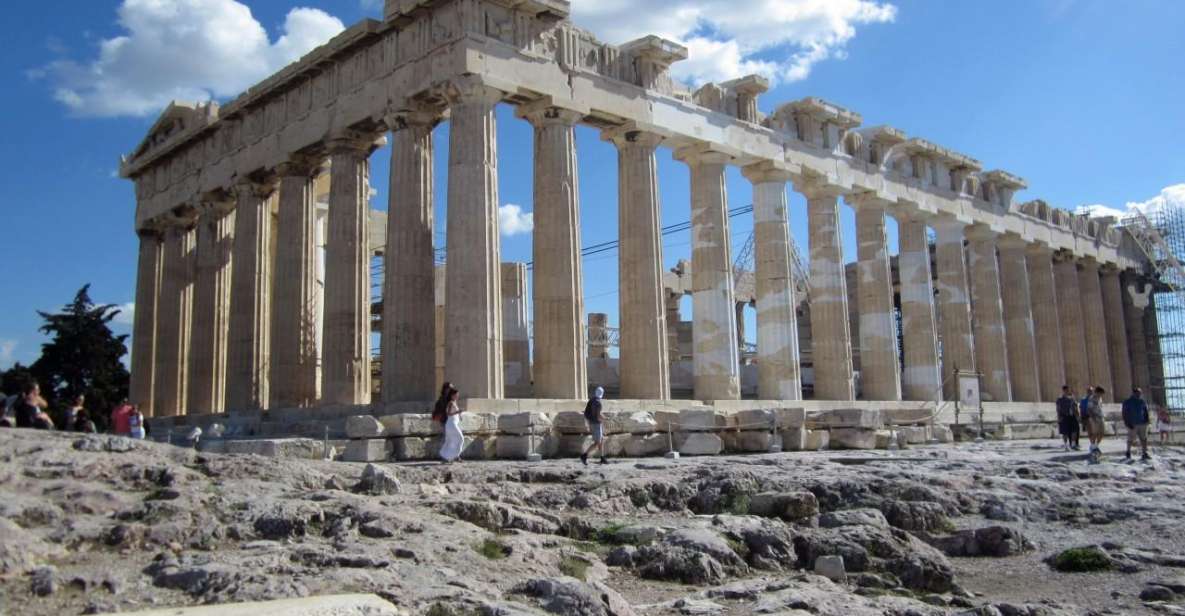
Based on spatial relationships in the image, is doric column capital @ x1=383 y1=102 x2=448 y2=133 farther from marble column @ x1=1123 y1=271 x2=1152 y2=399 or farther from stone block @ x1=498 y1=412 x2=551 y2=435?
marble column @ x1=1123 y1=271 x2=1152 y2=399

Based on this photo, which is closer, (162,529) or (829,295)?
(162,529)

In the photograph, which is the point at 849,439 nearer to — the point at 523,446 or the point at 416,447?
the point at 523,446

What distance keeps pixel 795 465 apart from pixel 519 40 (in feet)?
38.3

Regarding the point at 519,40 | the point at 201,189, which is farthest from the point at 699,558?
the point at 201,189

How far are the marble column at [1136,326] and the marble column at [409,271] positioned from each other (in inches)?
1418

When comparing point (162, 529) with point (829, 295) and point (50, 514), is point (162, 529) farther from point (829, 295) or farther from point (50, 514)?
point (829, 295)

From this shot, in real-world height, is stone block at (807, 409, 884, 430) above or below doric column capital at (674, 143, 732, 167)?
below

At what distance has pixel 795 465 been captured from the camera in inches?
666

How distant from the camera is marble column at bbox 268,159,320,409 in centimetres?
2642

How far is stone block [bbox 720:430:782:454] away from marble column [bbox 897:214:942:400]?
46.2 feet

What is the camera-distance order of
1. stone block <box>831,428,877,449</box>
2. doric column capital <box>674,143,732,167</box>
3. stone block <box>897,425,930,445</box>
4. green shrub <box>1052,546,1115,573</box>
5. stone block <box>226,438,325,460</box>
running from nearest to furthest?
green shrub <box>1052,546,1115,573</box>, stone block <box>226,438,325,460</box>, stone block <box>831,428,877,449</box>, stone block <box>897,425,930,445</box>, doric column capital <box>674,143,732,167</box>

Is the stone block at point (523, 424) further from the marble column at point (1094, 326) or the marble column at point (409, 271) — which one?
the marble column at point (1094, 326)

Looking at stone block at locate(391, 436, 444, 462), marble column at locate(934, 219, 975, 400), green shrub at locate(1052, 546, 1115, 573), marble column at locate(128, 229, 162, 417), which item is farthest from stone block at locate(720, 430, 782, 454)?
marble column at locate(128, 229, 162, 417)

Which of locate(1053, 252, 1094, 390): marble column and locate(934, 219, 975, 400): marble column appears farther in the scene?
locate(1053, 252, 1094, 390): marble column
